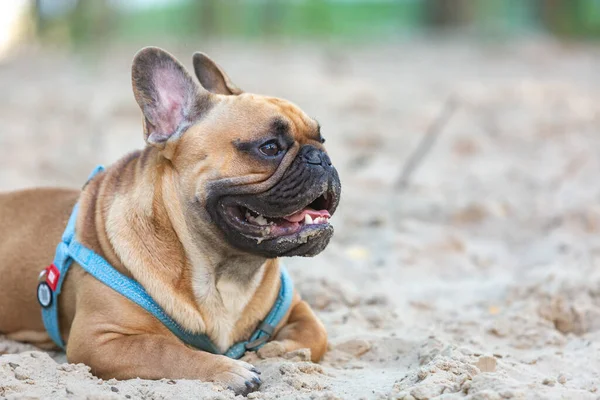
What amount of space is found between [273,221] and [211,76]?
3.05ft

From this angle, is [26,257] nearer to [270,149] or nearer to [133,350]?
[133,350]

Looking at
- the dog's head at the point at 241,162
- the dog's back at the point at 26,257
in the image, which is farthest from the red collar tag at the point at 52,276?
the dog's head at the point at 241,162

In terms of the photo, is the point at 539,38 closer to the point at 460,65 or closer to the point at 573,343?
the point at 460,65

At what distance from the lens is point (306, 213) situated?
10.9 feet

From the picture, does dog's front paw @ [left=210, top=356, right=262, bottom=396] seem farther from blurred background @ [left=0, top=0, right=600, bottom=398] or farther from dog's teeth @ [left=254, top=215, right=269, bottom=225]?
dog's teeth @ [left=254, top=215, right=269, bottom=225]

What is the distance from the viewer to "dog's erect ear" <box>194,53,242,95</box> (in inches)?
153

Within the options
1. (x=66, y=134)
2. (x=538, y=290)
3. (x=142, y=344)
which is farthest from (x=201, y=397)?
(x=66, y=134)

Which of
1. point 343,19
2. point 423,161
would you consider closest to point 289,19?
point 343,19

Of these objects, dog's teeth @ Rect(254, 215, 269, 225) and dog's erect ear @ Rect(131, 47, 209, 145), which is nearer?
dog's teeth @ Rect(254, 215, 269, 225)

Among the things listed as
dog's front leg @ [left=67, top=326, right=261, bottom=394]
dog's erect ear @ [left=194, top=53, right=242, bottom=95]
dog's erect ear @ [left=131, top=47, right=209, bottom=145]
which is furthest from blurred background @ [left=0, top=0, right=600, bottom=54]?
dog's front leg @ [left=67, top=326, right=261, bottom=394]

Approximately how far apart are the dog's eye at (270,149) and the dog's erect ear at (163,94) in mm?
354

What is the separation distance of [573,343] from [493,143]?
3.97m

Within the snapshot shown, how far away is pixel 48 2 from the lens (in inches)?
492

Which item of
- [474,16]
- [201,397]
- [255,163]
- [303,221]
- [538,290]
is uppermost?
[255,163]
